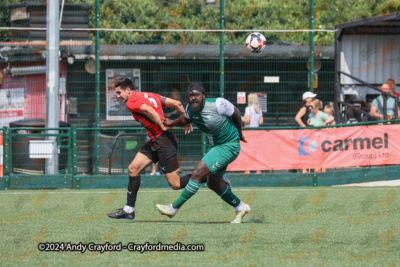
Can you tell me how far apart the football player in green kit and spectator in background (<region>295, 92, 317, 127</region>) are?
7.27 m

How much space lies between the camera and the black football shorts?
9484 millimetres

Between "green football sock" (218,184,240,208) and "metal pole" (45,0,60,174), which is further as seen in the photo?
"metal pole" (45,0,60,174)

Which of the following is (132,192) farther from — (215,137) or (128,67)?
(128,67)

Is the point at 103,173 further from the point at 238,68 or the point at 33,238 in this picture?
the point at 33,238

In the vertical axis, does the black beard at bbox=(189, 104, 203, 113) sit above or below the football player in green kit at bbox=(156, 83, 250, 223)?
above

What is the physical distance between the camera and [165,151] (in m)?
9.48

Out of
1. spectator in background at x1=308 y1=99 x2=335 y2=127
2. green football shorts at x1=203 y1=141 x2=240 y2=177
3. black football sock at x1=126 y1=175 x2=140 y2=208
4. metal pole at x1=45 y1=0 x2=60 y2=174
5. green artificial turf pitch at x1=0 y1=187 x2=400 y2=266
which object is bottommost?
green artificial turf pitch at x1=0 y1=187 x2=400 y2=266

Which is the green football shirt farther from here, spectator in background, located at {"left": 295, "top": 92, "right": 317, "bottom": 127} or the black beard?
spectator in background, located at {"left": 295, "top": 92, "right": 317, "bottom": 127}

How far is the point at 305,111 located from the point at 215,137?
25.0ft

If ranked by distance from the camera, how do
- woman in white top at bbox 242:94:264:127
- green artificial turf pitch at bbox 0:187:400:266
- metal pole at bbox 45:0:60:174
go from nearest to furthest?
green artificial turf pitch at bbox 0:187:400:266
metal pole at bbox 45:0:60:174
woman in white top at bbox 242:94:264:127

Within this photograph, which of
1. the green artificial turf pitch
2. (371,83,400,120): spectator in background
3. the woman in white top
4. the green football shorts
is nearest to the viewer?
the green artificial turf pitch

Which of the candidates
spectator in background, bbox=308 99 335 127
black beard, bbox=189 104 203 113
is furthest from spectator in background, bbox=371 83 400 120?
black beard, bbox=189 104 203 113

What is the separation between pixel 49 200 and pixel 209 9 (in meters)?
6.82

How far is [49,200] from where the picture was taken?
12.2m
